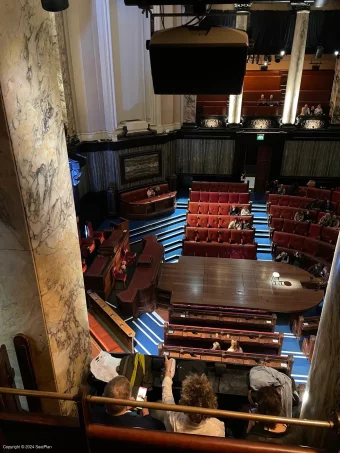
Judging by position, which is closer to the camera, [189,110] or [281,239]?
[281,239]

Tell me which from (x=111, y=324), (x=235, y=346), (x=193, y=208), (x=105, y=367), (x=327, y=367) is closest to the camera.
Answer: (x=327, y=367)

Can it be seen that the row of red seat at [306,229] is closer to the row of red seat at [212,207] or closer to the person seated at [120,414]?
the row of red seat at [212,207]

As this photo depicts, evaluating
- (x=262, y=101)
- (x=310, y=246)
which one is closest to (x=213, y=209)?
(x=310, y=246)

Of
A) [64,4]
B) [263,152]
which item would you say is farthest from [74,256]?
[263,152]

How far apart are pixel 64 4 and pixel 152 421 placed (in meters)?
2.77

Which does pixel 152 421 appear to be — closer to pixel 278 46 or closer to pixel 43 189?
pixel 43 189

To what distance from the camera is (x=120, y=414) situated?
7.66ft

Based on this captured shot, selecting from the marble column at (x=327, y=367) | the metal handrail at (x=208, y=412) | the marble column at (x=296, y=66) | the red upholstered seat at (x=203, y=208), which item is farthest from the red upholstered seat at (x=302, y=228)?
the metal handrail at (x=208, y=412)

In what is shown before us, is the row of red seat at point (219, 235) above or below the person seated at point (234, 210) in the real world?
below

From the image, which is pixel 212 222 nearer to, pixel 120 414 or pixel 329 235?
pixel 329 235

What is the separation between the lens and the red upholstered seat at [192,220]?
30.8 feet

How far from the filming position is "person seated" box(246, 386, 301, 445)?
2193 mm

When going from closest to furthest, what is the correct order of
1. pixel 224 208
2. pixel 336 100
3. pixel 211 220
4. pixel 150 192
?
1. pixel 211 220
2. pixel 224 208
3. pixel 150 192
4. pixel 336 100

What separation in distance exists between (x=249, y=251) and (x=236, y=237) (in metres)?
0.55
